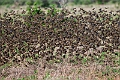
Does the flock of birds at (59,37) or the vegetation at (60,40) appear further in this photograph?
the flock of birds at (59,37)

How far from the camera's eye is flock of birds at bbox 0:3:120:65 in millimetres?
8180

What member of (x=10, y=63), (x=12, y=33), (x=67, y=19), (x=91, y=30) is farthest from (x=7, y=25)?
(x=91, y=30)

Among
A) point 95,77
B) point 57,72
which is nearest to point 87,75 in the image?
point 95,77

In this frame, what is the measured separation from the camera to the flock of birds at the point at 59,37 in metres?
8.18

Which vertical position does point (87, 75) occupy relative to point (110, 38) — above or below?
below

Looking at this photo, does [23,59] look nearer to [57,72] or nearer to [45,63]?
[45,63]

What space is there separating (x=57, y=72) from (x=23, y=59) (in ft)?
4.71

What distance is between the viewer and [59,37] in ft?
27.3

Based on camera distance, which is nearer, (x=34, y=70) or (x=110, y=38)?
(x=34, y=70)

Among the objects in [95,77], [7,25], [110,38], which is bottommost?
[95,77]

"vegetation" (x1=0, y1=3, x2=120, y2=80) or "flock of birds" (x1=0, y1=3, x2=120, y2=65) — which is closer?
"vegetation" (x1=0, y1=3, x2=120, y2=80)

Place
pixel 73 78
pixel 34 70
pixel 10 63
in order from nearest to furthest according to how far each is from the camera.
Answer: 1. pixel 73 78
2. pixel 34 70
3. pixel 10 63

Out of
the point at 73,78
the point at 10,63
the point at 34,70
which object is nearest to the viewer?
the point at 73,78

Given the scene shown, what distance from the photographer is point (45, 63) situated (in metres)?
7.64
